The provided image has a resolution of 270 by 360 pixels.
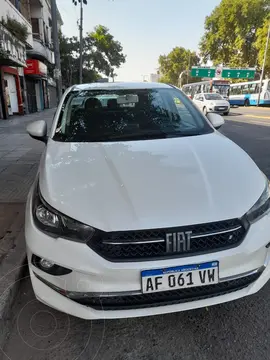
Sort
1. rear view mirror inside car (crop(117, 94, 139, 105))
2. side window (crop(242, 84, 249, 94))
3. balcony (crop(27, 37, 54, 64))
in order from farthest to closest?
side window (crop(242, 84, 249, 94)) < balcony (crop(27, 37, 54, 64)) < rear view mirror inside car (crop(117, 94, 139, 105))

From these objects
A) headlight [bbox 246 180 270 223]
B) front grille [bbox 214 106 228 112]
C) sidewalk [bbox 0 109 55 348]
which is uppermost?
headlight [bbox 246 180 270 223]

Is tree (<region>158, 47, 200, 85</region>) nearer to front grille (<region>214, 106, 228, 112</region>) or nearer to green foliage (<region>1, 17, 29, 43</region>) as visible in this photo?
front grille (<region>214, 106, 228, 112</region>)

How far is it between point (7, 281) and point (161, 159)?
152cm

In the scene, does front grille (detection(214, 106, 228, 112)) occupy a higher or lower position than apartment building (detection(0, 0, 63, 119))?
lower

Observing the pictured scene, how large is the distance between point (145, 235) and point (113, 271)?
261mm

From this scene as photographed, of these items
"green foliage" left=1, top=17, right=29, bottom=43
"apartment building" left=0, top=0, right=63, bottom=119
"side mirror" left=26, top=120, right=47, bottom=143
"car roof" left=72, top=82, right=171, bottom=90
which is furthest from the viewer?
"green foliage" left=1, top=17, right=29, bottom=43

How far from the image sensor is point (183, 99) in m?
3.44

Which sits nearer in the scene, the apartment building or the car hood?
the car hood

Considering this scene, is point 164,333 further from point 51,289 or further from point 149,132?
point 149,132

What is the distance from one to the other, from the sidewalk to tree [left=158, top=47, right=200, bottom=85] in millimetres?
66096

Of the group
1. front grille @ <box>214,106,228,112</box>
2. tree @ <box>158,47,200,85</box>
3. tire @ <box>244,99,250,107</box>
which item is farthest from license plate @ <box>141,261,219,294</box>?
tree @ <box>158,47,200,85</box>

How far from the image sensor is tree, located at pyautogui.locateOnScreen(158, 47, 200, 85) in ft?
229

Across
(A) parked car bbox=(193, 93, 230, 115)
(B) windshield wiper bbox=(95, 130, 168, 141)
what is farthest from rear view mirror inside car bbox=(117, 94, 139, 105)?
(A) parked car bbox=(193, 93, 230, 115)

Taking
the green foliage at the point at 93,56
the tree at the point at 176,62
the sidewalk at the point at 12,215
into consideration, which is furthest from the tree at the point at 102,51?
the sidewalk at the point at 12,215
